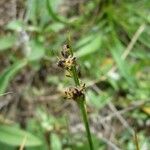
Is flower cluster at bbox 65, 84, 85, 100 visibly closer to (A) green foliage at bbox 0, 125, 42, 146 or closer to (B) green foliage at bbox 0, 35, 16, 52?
(A) green foliage at bbox 0, 125, 42, 146

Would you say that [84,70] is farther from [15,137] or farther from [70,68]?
[70,68]

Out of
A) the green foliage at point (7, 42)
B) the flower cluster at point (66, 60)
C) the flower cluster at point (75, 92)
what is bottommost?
the flower cluster at point (75, 92)

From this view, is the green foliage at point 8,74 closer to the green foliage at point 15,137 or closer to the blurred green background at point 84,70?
the blurred green background at point 84,70

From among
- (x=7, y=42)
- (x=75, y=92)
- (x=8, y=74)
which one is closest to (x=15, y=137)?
(x=8, y=74)

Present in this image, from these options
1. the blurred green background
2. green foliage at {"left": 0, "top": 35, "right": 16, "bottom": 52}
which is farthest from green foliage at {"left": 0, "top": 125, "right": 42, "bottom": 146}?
green foliage at {"left": 0, "top": 35, "right": 16, "bottom": 52}

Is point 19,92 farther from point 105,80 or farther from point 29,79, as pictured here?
point 105,80

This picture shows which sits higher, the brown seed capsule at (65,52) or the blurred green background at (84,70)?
the blurred green background at (84,70)

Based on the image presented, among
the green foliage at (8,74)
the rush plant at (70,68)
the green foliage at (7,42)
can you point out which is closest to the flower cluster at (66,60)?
the rush plant at (70,68)

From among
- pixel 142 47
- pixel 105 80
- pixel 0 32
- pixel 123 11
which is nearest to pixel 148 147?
pixel 105 80
